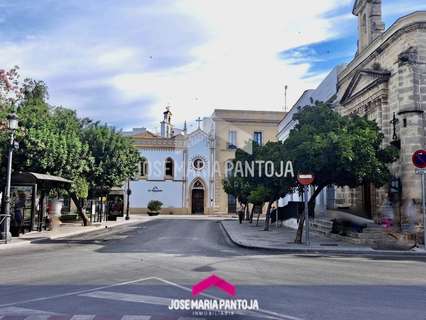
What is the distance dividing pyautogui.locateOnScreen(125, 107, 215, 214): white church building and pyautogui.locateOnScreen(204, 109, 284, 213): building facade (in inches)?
35.1

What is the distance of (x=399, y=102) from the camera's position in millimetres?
19297

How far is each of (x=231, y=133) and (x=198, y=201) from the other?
915cm

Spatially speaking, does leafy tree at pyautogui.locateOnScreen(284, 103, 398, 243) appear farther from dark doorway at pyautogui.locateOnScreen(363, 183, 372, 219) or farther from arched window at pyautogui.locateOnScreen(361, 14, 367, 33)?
arched window at pyautogui.locateOnScreen(361, 14, 367, 33)

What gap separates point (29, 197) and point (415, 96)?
18.3 meters

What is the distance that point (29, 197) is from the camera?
2167 centimetres

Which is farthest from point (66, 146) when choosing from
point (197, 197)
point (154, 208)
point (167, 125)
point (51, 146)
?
point (167, 125)

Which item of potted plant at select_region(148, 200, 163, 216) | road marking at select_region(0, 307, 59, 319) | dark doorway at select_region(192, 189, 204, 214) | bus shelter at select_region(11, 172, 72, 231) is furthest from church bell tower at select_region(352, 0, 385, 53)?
potted plant at select_region(148, 200, 163, 216)

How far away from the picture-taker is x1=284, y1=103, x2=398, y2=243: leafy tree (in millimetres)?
16453

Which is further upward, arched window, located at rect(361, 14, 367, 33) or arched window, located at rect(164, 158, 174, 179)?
arched window, located at rect(361, 14, 367, 33)

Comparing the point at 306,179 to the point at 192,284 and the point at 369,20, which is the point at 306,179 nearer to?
the point at 192,284

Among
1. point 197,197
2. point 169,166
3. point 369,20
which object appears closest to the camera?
point 369,20

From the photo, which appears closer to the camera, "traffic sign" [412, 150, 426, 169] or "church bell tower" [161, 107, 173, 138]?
"traffic sign" [412, 150, 426, 169]

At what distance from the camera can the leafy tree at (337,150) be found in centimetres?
1645

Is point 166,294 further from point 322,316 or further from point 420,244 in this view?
point 420,244
